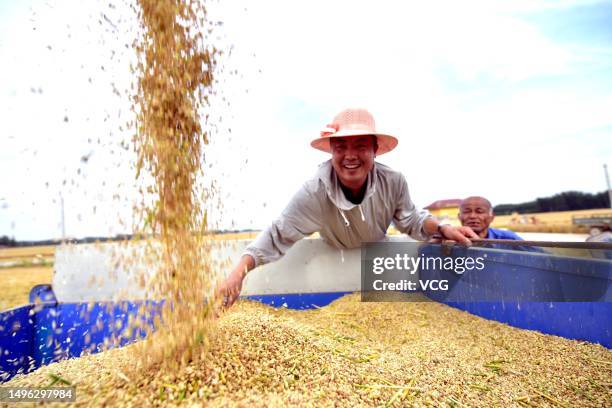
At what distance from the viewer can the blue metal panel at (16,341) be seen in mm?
2023

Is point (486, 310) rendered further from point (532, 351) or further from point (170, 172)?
point (170, 172)

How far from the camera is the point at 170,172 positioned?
4.96ft

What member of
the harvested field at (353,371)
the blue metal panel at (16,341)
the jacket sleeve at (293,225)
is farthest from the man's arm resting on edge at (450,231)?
the blue metal panel at (16,341)

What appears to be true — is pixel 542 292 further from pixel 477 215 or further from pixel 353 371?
pixel 353 371

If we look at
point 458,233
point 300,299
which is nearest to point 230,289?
point 300,299

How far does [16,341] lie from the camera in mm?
2145

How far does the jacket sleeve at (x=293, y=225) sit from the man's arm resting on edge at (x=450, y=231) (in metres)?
0.76

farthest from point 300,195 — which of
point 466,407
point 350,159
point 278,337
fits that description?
point 466,407

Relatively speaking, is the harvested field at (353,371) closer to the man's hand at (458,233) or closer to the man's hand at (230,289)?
the man's hand at (230,289)

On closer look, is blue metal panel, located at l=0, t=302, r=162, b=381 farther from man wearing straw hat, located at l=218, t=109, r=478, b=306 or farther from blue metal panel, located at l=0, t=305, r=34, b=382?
man wearing straw hat, located at l=218, t=109, r=478, b=306

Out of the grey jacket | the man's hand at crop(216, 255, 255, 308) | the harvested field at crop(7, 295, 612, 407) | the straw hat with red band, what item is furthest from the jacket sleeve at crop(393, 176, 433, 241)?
the man's hand at crop(216, 255, 255, 308)

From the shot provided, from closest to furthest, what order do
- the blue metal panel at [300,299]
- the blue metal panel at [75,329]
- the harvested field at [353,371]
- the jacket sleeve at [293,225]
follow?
the harvested field at [353,371], the blue metal panel at [75,329], the jacket sleeve at [293,225], the blue metal panel at [300,299]

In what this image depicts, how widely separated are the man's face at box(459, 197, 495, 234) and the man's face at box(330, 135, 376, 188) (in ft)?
3.31

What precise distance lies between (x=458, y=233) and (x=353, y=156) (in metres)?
0.81
